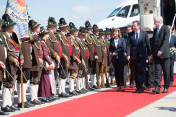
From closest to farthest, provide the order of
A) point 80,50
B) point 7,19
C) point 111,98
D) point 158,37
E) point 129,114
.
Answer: point 129,114 < point 7,19 < point 111,98 < point 158,37 < point 80,50

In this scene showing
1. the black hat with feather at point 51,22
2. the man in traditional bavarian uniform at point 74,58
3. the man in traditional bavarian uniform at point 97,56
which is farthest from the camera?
the man in traditional bavarian uniform at point 97,56

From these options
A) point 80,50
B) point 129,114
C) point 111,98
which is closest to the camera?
point 129,114

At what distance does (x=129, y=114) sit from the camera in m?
6.06

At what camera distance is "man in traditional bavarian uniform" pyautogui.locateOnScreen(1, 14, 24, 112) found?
6.58 m

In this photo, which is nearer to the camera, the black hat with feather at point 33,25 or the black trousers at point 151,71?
the black hat with feather at point 33,25

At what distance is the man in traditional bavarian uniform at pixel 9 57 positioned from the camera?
259 inches

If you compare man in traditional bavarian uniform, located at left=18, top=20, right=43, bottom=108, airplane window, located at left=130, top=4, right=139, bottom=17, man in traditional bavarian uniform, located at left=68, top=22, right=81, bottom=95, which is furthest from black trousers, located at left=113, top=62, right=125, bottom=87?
airplane window, located at left=130, top=4, right=139, bottom=17

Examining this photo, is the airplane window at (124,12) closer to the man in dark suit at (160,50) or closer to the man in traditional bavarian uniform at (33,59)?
the man in dark suit at (160,50)

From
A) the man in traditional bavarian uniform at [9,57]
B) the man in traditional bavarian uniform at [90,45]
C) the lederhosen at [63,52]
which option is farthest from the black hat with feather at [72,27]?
the man in traditional bavarian uniform at [9,57]

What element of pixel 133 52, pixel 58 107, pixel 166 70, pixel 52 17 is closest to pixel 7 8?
pixel 52 17

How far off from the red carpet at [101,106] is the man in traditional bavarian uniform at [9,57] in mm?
511

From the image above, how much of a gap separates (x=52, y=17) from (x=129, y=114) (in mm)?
3625

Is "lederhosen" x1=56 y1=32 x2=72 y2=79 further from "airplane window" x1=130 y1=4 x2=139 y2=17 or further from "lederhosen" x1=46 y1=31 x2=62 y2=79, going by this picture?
"airplane window" x1=130 y1=4 x2=139 y2=17

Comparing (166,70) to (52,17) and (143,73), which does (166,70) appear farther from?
(52,17)
